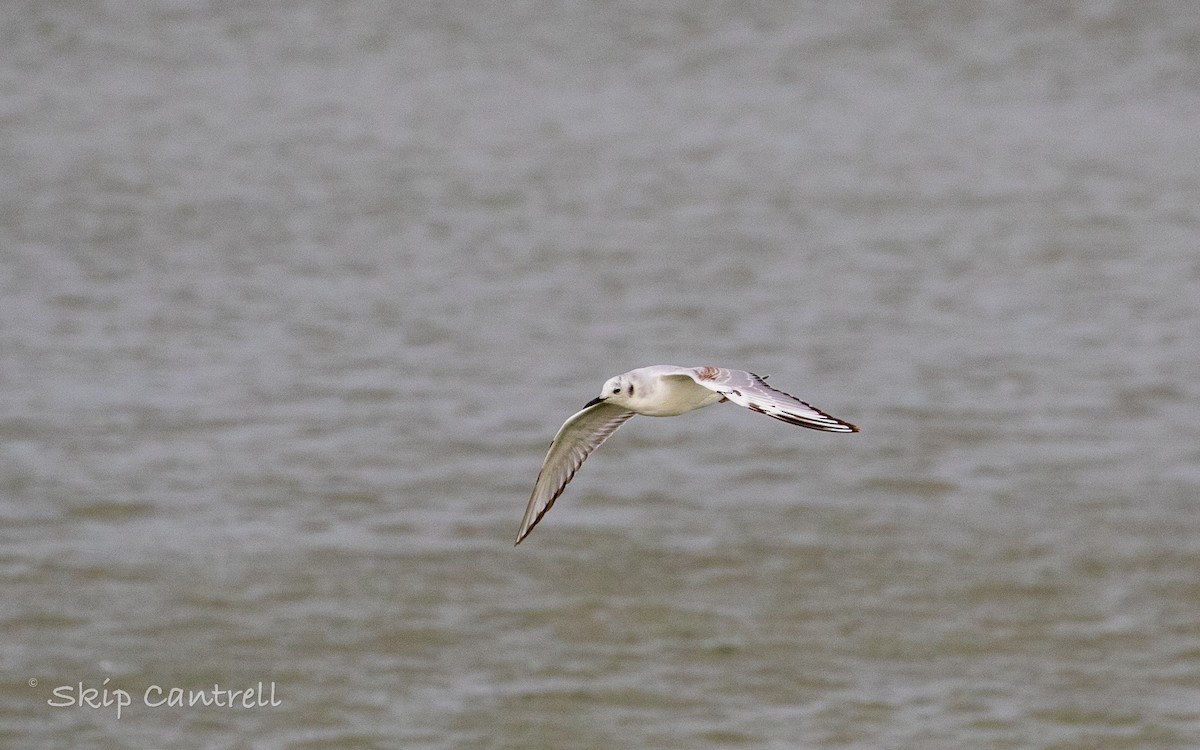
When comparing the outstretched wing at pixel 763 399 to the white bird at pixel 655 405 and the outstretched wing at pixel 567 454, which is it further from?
the outstretched wing at pixel 567 454

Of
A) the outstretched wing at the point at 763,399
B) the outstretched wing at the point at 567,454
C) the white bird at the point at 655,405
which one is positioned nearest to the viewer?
the outstretched wing at the point at 763,399

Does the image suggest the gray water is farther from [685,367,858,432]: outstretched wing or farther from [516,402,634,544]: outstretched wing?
[685,367,858,432]: outstretched wing

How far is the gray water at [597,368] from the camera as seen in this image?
43.3 ft

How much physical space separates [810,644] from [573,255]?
950cm

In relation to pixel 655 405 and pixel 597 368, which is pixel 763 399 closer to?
pixel 655 405

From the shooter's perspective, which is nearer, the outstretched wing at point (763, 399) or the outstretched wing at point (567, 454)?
the outstretched wing at point (763, 399)

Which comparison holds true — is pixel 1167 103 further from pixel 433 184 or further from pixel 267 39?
pixel 267 39

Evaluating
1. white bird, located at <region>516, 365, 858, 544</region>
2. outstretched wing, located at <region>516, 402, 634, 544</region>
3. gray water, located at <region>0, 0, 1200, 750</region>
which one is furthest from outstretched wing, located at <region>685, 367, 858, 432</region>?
gray water, located at <region>0, 0, 1200, 750</region>

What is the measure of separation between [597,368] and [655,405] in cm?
1160

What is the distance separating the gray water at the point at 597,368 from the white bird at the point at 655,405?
4.72m

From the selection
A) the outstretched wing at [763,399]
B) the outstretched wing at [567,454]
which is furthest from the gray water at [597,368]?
Result: the outstretched wing at [763,399]

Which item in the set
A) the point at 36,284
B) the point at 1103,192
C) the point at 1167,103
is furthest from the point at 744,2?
the point at 36,284

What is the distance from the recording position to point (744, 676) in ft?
43.3

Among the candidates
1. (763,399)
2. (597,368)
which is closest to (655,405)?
(763,399)
